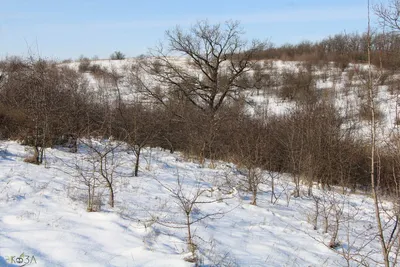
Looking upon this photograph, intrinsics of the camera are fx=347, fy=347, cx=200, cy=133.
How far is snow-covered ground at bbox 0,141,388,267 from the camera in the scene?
3922mm

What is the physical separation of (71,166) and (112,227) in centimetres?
376

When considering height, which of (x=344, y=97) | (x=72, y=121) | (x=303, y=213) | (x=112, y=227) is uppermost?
(x=344, y=97)

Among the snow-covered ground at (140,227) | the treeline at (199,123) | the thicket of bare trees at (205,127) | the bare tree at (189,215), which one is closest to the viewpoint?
the snow-covered ground at (140,227)

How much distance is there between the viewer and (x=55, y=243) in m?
3.96

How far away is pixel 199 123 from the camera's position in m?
14.9

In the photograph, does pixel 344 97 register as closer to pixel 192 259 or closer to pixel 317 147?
pixel 317 147

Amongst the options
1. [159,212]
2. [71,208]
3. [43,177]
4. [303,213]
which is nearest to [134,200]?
[159,212]

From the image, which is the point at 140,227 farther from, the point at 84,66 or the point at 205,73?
the point at 84,66
